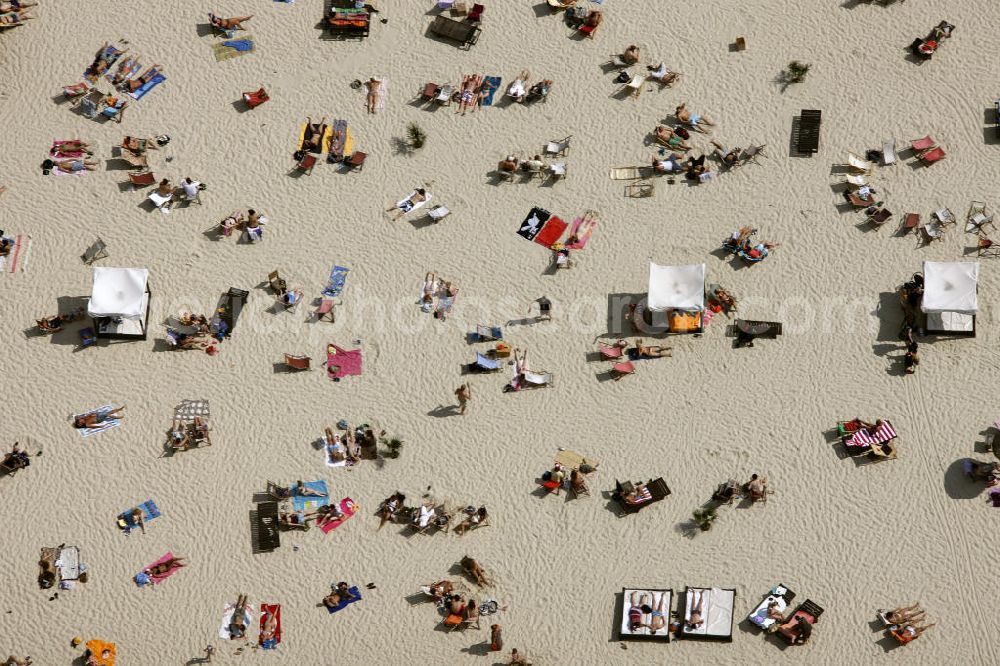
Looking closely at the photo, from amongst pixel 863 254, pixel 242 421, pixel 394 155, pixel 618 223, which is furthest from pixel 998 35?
pixel 242 421

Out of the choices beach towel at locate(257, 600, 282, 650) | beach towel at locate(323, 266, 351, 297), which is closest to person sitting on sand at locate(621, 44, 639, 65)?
beach towel at locate(323, 266, 351, 297)

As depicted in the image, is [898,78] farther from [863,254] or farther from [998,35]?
[863,254]

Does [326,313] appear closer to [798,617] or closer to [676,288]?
[676,288]

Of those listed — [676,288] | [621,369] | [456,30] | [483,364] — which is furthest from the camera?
[456,30]

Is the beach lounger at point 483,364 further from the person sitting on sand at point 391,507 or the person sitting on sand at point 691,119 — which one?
the person sitting on sand at point 691,119

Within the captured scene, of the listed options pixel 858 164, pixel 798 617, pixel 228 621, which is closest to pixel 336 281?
pixel 228 621

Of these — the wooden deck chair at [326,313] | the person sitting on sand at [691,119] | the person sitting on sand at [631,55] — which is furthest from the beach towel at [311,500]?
the person sitting on sand at [631,55]
